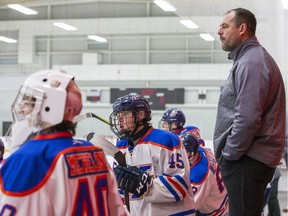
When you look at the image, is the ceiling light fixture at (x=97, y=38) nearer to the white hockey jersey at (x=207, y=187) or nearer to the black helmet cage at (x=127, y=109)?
the white hockey jersey at (x=207, y=187)

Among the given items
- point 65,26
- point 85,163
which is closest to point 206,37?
point 65,26

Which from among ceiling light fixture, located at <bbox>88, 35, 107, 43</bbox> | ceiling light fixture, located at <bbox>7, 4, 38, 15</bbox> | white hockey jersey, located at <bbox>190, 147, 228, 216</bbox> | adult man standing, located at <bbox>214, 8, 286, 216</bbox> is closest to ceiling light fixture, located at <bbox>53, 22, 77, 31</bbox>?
ceiling light fixture, located at <bbox>88, 35, 107, 43</bbox>

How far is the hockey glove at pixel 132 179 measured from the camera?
265 cm

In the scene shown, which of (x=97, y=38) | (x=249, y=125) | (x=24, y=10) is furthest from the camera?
(x=97, y=38)

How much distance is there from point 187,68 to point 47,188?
46.6ft

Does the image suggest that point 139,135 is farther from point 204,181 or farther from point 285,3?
point 285,3

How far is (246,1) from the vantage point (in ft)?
16.8

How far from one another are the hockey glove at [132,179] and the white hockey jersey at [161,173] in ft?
0.25

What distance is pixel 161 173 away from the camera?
2822mm

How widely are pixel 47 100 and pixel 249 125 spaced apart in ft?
3.28

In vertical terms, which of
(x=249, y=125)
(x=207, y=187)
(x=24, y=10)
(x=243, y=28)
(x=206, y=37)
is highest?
(x=24, y=10)

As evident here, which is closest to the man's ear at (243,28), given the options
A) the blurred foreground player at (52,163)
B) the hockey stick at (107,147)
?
the hockey stick at (107,147)

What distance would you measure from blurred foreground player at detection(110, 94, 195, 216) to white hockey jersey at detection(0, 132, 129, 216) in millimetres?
942

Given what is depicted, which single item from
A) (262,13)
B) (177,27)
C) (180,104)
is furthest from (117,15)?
(262,13)
